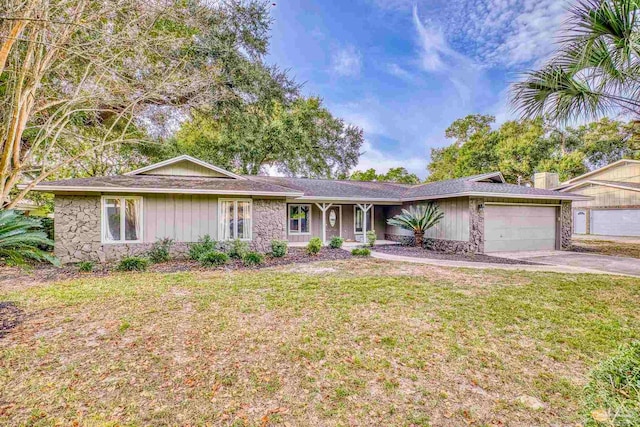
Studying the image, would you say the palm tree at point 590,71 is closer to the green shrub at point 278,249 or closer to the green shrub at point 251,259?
the green shrub at point 251,259

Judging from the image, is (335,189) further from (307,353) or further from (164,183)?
(307,353)

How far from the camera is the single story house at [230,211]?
30.1 feet

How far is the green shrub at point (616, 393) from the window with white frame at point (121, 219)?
10733mm

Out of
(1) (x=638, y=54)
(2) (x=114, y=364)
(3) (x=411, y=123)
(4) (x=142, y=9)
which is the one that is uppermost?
(3) (x=411, y=123)

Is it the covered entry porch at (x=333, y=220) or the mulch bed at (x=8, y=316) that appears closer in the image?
the mulch bed at (x=8, y=316)

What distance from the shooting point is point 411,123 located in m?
19.1

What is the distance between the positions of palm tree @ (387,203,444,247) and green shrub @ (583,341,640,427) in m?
11.0

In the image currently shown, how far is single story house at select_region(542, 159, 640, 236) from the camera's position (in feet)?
57.3

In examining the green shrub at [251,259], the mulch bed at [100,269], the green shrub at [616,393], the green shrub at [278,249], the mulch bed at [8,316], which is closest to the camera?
the green shrub at [616,393]

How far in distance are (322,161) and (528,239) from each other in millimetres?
13867

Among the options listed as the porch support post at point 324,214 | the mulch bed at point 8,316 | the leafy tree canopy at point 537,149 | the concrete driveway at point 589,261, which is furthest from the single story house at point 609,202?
the mulch bed at point 8,316

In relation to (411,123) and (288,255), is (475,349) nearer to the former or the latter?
(288,255)

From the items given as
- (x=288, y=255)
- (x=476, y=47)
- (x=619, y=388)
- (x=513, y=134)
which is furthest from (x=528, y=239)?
(x=513, y=134)

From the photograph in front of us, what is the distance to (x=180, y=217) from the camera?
998 cm
